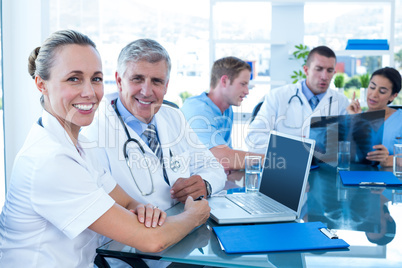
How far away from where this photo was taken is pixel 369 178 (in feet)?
7.17

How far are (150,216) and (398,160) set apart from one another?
1.54 meters

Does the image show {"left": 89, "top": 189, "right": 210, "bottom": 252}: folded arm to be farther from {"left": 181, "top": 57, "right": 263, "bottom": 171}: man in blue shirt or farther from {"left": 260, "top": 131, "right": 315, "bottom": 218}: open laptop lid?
{"left": 181, "top": 57, "right": 263, "bottom": 171}: man in blue shirt

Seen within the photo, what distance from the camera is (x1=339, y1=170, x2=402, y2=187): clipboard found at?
6.89ft

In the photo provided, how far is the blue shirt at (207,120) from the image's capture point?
8.70 feet

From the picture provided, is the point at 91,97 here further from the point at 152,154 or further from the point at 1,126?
the point at 1,126

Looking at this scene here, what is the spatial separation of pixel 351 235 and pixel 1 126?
2709 millimetres

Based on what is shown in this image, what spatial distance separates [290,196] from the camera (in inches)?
62.6

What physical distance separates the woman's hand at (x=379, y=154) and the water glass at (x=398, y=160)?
178mm

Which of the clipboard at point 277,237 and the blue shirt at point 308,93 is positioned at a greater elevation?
the blue shirt at point 308,93

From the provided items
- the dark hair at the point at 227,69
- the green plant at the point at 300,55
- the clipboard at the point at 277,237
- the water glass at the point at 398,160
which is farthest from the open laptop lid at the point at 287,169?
the green plant at the point at 300,55

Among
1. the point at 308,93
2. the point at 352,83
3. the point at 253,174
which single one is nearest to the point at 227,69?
the point at 308,93

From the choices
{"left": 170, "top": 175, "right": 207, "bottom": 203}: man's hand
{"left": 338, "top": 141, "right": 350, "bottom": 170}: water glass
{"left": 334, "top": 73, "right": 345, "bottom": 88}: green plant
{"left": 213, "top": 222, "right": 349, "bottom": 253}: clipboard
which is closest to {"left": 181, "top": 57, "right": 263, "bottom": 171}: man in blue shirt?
{"left": 338, "top": 141, "right": 350, "bottom": 170}: water glass

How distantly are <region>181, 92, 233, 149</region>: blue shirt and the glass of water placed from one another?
591 millimetres

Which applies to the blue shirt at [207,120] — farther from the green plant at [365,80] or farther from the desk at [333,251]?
the green plant at [365,80]
